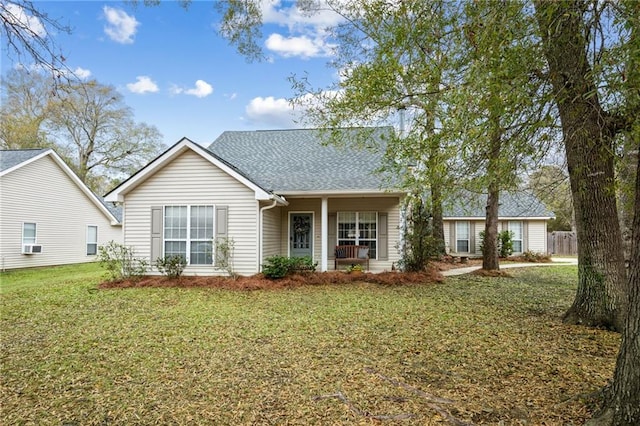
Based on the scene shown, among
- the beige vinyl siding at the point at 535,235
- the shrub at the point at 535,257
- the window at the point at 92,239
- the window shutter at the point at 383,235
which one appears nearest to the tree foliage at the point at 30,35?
the window shutter at the point at 383,235

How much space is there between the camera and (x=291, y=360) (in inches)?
183

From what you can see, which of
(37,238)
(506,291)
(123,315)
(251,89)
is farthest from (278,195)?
(37,238)

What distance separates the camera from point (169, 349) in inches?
201

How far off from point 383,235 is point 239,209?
4855 millimetres

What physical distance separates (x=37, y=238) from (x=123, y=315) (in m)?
12.5

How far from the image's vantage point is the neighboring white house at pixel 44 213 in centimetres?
1506

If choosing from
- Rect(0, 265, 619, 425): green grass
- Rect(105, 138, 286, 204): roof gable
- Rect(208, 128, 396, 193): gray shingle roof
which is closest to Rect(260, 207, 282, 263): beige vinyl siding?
Rect(208, 128, 396, 193): gray shingle roof

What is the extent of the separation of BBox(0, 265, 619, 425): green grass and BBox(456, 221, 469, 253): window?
12.7m

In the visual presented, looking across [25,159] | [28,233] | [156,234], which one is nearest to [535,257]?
[156,234]

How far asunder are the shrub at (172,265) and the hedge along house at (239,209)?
216 millimetres

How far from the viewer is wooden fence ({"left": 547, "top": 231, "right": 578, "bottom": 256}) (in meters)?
25.1

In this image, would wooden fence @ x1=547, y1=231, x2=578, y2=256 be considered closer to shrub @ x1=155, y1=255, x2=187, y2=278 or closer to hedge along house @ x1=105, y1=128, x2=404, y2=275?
hedge along house @ x1=105, y1=128, x2=404, y2=275

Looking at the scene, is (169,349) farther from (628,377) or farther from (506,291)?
(506,291)

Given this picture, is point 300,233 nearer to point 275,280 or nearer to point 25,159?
point 275,280
